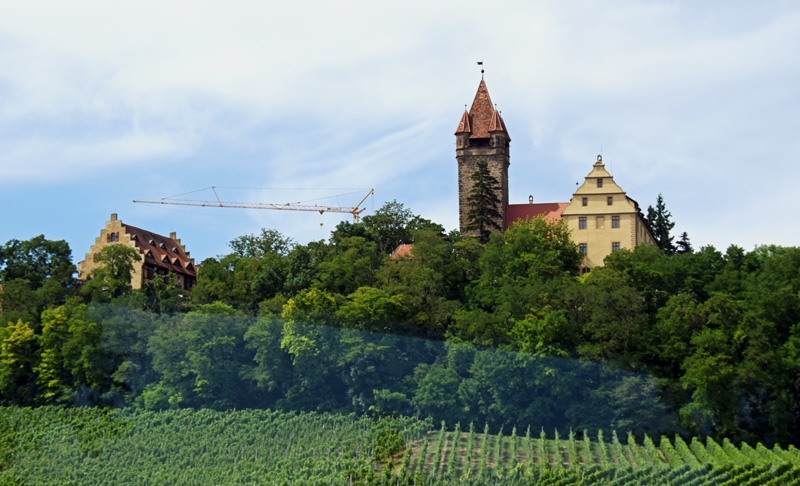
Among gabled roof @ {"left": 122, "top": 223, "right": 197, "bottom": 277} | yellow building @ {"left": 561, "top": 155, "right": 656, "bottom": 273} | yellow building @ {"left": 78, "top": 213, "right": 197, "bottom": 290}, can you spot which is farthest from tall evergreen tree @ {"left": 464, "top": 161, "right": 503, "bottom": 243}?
gabled roof @ {"left": 122, "top": 223, "right": 197, "bottom": 277}

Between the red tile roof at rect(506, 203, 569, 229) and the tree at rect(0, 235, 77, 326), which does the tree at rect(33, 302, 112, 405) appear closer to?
the tree at rect(0, 235, 77, 326)

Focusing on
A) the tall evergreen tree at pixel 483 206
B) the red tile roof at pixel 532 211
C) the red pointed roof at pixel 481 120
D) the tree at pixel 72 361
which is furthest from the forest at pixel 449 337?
the red pointed roof at pixel 481 120

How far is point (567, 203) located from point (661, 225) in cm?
939

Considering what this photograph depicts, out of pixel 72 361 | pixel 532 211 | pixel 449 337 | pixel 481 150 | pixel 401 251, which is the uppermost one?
pixel 481 150

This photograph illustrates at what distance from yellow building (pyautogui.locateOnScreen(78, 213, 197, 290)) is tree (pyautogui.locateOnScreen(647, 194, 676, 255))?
34998 mm

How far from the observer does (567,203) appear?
77188 mm

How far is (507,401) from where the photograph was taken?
58750mm

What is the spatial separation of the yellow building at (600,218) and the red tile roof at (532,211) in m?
3.08

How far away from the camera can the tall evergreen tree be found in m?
76.3

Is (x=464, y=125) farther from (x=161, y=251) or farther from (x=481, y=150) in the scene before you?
(x=161, y=251)

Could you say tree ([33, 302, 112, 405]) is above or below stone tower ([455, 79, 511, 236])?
below

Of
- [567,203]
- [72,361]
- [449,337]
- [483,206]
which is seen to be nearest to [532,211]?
[567,203]

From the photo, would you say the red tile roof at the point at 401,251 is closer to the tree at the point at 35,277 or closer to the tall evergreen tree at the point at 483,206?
the tall evergreen tree at the point at 483,206

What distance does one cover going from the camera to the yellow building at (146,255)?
272 ft
